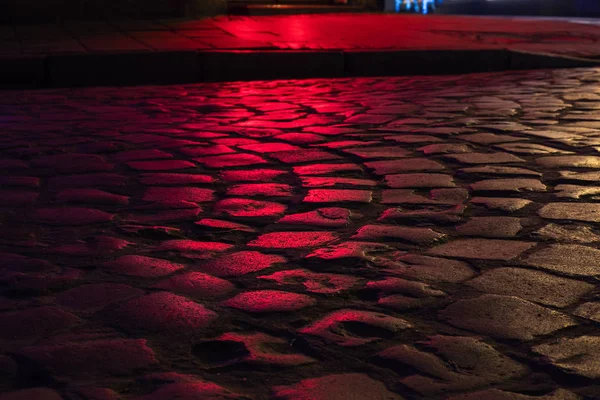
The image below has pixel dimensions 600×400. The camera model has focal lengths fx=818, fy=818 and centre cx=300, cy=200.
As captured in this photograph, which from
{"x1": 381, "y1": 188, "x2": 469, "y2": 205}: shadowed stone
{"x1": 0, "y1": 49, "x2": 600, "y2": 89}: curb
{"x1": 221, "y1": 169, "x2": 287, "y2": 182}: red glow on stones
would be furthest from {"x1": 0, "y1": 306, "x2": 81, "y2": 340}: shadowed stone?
{"x1": 0, "y1": 49, "x2": 600, "y2": 89}: curb

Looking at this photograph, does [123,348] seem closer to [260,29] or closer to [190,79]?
[190,79]

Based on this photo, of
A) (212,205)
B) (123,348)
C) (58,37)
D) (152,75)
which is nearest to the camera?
(123,348)

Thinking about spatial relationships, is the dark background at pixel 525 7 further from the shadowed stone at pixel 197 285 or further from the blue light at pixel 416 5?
the shadowed stone at pixel 197 285

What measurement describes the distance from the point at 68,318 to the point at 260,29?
317 inches

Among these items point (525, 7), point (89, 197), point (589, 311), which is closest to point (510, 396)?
point (589, 311)

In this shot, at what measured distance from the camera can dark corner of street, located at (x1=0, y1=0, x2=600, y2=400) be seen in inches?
63.3

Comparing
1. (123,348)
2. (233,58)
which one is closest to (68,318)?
(123,348)

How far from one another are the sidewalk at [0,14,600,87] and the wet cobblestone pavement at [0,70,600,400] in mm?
2561

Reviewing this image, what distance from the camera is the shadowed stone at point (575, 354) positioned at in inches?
61.6

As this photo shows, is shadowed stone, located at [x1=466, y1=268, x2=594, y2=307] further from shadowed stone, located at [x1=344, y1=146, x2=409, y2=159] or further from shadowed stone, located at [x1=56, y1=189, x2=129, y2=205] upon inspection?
shadowed stone, located at [x1=344, y1=146, x2=409, y2=159]

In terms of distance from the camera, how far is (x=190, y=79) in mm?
7207

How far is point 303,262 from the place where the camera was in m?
2.23

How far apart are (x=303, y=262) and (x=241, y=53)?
205 inches

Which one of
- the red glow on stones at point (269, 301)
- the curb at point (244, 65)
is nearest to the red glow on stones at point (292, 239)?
the red glow on stones at point (269, 301)
